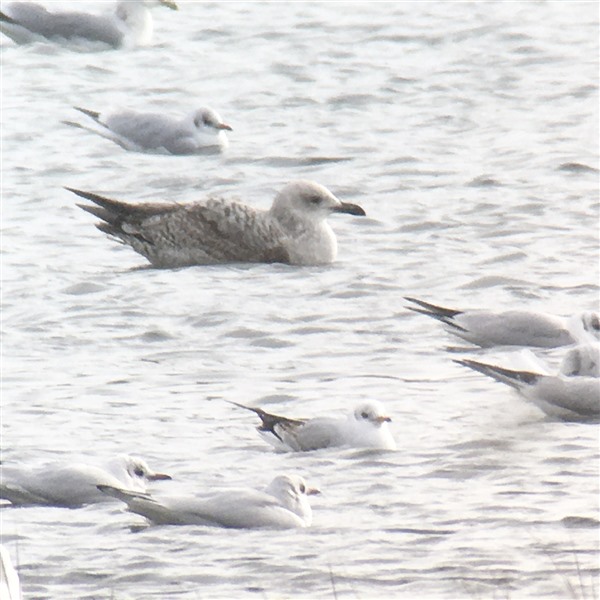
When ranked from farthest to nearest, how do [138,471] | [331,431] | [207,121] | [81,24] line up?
[81,24] → [207,121] → [331,431] → [138,471]

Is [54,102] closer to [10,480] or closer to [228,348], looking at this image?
[228,348]

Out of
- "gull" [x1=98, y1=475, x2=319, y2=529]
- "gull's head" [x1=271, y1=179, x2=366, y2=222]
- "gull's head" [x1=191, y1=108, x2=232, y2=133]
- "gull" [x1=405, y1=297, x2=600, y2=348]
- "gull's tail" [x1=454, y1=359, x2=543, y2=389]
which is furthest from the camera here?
"gull's head" [x1=191, y1=108, x2=232, y2=133]

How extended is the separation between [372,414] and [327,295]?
116 inches

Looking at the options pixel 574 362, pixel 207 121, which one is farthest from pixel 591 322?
pixel 207 121

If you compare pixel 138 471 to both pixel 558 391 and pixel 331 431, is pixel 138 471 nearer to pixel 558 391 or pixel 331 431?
pixel 331 431

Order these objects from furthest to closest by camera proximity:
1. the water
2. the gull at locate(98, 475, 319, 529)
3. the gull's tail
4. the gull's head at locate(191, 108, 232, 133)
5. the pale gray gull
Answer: the gull's head at locate(191, 108, 232, 133)
the pale gray gull
the gull's tail
the gull at locate(98, 475, 319, 529)
the water

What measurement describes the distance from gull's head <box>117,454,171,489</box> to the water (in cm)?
12

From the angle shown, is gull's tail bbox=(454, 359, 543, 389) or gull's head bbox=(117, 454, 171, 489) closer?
gull's head bbox=(117, 454, 171, 489)

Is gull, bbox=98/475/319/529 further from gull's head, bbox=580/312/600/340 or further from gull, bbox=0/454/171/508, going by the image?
gull's head, bbox=580/312/600/340

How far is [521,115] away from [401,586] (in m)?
9.37

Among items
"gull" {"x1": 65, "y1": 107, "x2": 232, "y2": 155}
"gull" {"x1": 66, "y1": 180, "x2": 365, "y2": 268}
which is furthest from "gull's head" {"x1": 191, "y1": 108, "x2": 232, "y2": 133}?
"gull" {"x1": 66, "y1": 180, "x2": 365, "y2": 268}

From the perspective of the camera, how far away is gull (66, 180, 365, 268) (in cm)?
1214

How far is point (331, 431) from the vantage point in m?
8.44

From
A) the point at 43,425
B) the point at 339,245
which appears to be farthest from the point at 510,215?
the point at 43,425
